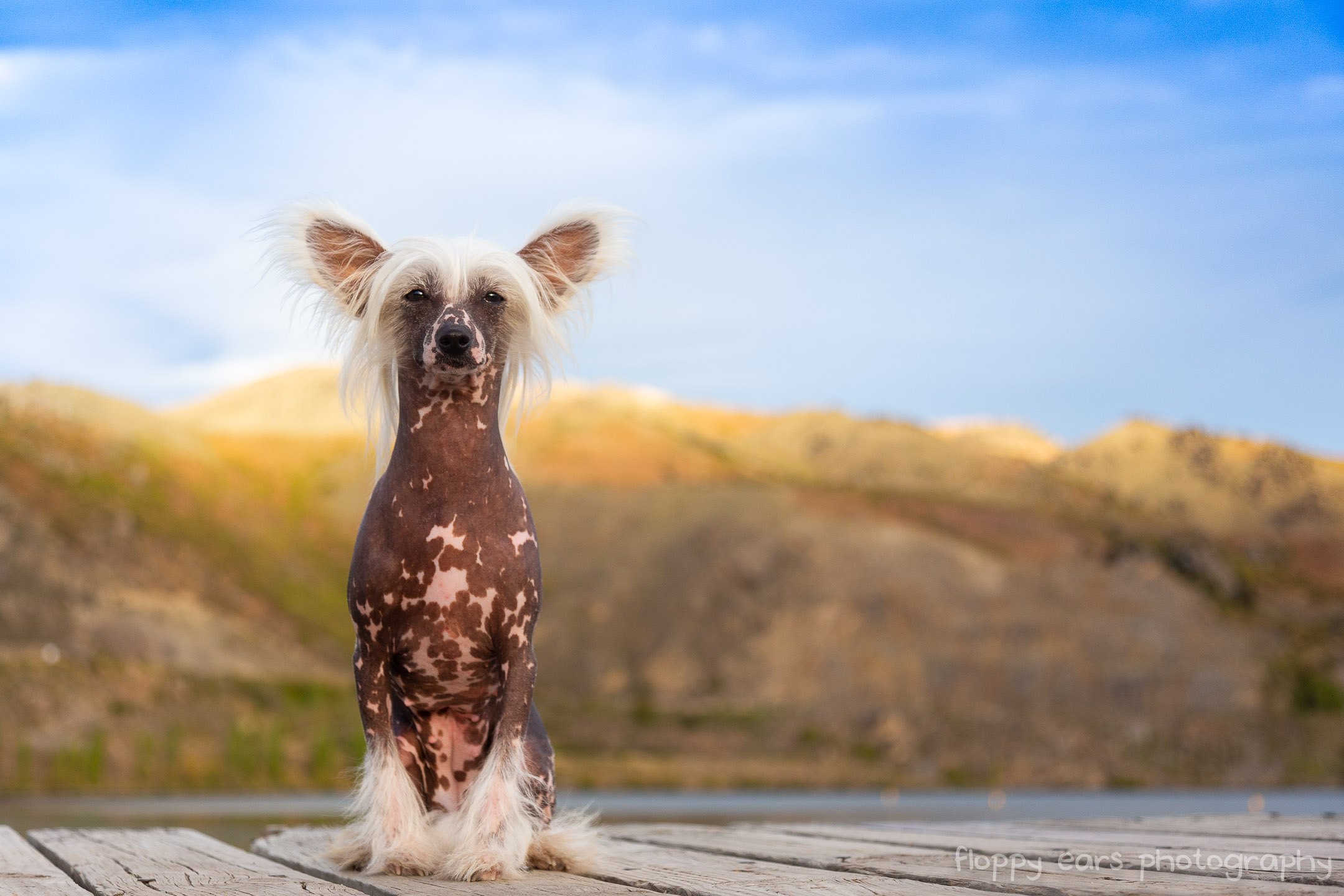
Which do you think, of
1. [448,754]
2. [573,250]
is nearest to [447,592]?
[448,754]

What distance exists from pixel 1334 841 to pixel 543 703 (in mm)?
54735

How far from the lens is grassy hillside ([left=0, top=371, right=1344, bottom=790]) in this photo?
52750 millimetres

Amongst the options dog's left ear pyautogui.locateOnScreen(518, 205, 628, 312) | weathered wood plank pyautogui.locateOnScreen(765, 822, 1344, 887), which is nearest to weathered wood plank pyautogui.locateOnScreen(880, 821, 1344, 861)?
weathered wood plank pyautogui.locateOnScreen(765, 822, 1344, 887)

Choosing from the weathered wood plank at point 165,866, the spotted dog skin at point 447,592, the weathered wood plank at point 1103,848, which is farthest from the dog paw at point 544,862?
the weathered wood plank at point 1103,848

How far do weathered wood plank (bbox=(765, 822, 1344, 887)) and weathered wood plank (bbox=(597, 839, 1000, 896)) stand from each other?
0.89 m

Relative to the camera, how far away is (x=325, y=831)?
6711mm

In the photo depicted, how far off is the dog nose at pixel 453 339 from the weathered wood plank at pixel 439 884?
1984 millimetres

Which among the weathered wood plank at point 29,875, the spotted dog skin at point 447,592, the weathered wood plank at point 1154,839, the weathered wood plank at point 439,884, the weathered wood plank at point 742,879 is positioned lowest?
the weathered wood plank at point 29,875

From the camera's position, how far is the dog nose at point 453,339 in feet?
16.1

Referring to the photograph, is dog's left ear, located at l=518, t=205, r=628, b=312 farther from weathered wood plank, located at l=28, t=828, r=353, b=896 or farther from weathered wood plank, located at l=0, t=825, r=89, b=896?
weathered wood plank, located at l=0, t=825, r=89, b=896

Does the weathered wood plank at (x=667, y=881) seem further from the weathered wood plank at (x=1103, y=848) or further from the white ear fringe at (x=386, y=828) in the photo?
the weathered wood plank at (x=1103, y=848)

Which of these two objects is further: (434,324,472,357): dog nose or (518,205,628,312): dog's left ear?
(518,205,628,312): dog's left ear

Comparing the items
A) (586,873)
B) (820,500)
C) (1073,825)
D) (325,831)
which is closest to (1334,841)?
(1073,825)

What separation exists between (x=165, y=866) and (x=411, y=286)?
2.52 metres
